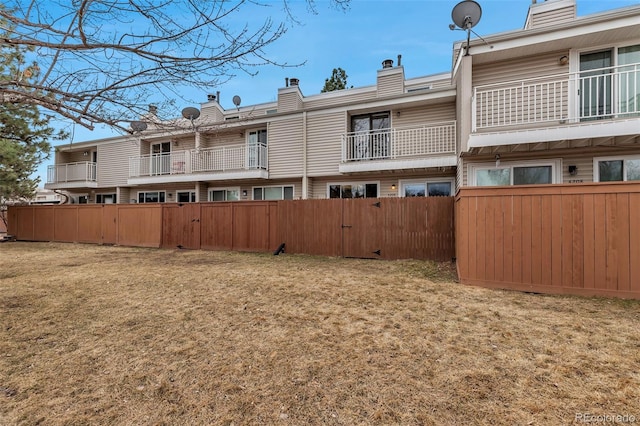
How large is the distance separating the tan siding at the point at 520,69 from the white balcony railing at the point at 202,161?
894 centimetres

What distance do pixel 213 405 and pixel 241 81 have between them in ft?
12.9

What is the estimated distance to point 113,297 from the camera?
5.05 m

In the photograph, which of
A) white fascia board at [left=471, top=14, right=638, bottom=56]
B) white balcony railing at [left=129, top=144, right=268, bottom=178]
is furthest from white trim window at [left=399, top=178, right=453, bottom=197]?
white balcony railing at [left=129, top=144, right=268, bottom=178]

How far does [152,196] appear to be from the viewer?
17797mm

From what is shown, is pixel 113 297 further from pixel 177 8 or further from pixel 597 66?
pixel 597 66

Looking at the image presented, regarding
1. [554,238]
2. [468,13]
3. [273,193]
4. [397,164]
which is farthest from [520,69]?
[273,193]

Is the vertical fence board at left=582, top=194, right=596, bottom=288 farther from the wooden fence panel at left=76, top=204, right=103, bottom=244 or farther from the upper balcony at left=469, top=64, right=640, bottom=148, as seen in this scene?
the wooden fence panel at left=76, top=204, right=103, bottom=244

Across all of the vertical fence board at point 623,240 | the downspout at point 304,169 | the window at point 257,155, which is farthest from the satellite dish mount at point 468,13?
the window at point 257,155

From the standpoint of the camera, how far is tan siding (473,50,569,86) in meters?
9.09

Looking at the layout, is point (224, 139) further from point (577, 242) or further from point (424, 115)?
point (577, 242)

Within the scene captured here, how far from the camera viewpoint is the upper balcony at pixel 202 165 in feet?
46.1

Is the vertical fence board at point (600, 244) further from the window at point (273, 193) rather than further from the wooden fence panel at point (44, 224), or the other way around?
the wooden fence panel at point (44, 224)

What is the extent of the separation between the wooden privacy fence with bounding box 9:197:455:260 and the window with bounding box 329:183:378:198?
3492 mm

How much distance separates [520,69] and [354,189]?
6862mm
